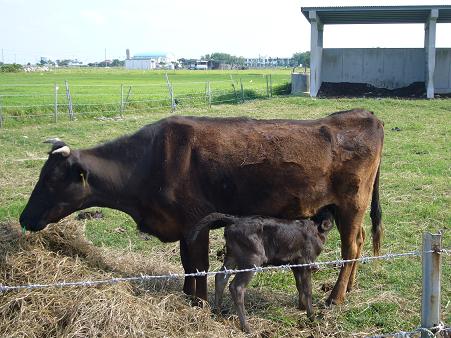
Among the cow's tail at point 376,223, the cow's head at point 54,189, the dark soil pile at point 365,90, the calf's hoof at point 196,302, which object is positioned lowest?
the calf's hoof at point 196,302

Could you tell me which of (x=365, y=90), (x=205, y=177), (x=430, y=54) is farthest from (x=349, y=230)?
(x=430, y=54)

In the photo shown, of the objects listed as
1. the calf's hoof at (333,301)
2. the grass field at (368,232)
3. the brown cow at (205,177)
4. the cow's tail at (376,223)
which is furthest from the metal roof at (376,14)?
the calf's hoof at (333,301)

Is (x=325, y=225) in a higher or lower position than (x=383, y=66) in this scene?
lower

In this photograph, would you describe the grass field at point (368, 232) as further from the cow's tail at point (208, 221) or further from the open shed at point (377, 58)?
the open shed at point (377, 58)

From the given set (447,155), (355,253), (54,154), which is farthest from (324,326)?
(447,155)

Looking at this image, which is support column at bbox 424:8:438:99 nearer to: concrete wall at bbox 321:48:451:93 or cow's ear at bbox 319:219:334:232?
concrete wall at bbox 321:48:451:93

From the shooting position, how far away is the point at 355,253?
594 centimetres

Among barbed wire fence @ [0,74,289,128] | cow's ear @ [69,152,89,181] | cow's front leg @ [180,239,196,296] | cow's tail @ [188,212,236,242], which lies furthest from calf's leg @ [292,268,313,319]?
barbed wire fence @ [0,74,289,128]

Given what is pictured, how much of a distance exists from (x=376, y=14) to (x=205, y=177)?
26.4 m

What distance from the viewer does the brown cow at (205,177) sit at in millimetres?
5406

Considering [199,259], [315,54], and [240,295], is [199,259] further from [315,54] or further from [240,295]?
[315,54]

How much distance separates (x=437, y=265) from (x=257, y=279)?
107 inches

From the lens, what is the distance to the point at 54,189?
5398mm

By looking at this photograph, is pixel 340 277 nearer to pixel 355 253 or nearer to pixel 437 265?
pixel 355 253
